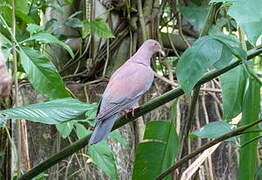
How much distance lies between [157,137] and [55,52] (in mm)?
1276

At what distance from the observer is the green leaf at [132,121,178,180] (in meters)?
1.37

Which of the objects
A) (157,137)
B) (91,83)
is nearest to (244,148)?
(157,137)

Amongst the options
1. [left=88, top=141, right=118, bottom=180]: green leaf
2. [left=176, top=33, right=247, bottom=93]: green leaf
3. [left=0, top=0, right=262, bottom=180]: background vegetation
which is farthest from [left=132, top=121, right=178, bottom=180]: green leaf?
[left=176, top=33, right=247, bottom=93]: green leaf

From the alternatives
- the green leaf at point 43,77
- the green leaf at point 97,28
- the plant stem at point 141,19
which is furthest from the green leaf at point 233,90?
the plant stem at point 141,19

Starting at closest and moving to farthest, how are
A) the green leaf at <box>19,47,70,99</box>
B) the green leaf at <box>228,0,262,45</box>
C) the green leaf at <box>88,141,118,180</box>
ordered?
the green leaf at <box>228,0,262,45</box> < the green leaf at <box>19,47,70,99</box> < the green leaf at <box>88,141,118,180</box>

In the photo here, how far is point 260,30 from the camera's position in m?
0.78

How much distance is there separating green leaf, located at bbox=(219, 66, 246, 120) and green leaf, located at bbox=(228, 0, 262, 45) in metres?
0.48

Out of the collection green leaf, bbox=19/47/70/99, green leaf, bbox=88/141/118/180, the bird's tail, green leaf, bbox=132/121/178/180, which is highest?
green leaf, bbox=19/47/70/99

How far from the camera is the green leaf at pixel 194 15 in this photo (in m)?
2.41

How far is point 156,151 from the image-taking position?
4.54 ft

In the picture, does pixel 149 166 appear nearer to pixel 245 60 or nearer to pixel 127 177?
pixel 245 60

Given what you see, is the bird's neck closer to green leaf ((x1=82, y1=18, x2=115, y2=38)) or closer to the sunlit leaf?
green leaf ((x1=82, y1=18, x2=115, y2=38))

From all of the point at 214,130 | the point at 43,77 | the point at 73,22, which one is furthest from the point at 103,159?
the point at 73,22

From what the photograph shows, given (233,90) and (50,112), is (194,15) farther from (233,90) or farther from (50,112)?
(50,112)
